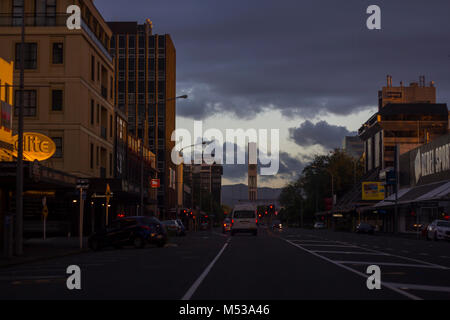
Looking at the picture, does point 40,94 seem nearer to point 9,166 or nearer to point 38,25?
point 38,25

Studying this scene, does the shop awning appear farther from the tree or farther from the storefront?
the tree

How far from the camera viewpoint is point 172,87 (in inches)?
4980

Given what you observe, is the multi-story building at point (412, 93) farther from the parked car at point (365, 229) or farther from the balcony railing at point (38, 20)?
the balcony railing at point (38, 20)

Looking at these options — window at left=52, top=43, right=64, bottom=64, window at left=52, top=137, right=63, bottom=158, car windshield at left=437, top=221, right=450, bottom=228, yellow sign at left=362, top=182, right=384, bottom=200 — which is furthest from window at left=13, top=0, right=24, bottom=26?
yellow sign at left=362, top=182, right=384, bottom=200

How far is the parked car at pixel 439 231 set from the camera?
4722 centimetres

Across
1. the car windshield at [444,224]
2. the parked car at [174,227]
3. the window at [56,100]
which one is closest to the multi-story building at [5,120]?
the window at [56,100]

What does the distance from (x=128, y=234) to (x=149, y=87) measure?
90394 millimetres

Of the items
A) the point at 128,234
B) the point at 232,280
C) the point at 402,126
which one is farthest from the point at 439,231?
the point at 402,126

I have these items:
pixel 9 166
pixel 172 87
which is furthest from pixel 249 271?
pixel 172 87

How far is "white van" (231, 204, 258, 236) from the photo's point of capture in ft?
164

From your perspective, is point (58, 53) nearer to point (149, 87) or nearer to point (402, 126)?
point (149, 87)

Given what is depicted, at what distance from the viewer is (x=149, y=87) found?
121 meters

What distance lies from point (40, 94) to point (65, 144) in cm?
417

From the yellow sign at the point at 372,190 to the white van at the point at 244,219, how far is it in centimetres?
5123
